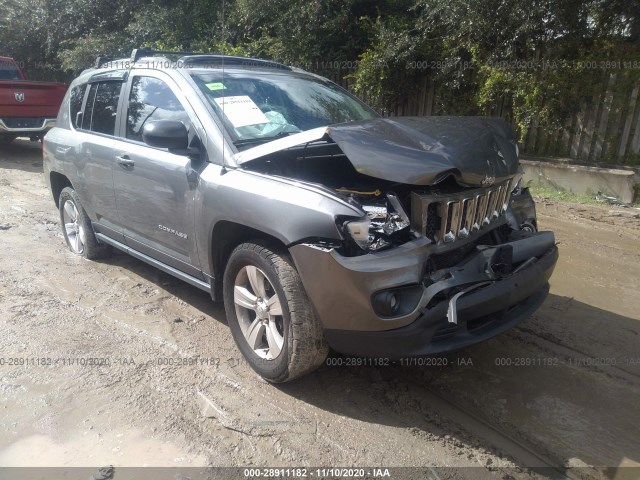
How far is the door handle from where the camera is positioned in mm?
3895

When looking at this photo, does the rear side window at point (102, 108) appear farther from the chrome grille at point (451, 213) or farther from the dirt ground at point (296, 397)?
the chrome grille at point (451, 213)

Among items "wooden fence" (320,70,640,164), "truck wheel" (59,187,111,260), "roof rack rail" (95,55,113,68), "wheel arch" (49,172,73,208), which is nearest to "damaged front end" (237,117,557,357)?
"truck wheel" (59,187,111,260)

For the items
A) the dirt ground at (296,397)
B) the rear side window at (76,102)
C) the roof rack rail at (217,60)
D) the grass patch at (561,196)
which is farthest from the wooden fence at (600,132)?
the rear side window at (76,102)

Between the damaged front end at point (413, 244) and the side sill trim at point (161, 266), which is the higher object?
the damaged front end at point (413, 244)

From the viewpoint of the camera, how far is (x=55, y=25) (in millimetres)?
16609

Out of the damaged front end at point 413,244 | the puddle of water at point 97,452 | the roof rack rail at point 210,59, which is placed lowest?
the puddle of water at point 97,452

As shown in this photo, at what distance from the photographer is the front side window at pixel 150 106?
142 inches

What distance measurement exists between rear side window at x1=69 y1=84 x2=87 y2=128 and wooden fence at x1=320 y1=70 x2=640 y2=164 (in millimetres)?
6754

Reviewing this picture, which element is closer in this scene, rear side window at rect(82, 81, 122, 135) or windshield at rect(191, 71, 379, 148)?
windshield at rect(191, 71, 379, 148)

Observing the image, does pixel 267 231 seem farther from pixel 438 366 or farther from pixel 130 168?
pixel 130 168

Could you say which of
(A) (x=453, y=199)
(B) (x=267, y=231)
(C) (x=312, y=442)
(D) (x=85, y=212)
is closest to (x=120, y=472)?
(C) (x=312, y=442)

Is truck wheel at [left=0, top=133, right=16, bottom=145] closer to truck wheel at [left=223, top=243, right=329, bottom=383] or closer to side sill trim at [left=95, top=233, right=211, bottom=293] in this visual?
side sill trim at [left=95, top=233, right=211, bottom=293]

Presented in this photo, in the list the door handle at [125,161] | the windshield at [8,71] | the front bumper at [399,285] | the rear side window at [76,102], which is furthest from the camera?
the windshield at [8,71]

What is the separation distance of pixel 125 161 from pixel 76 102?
168 centimetres
